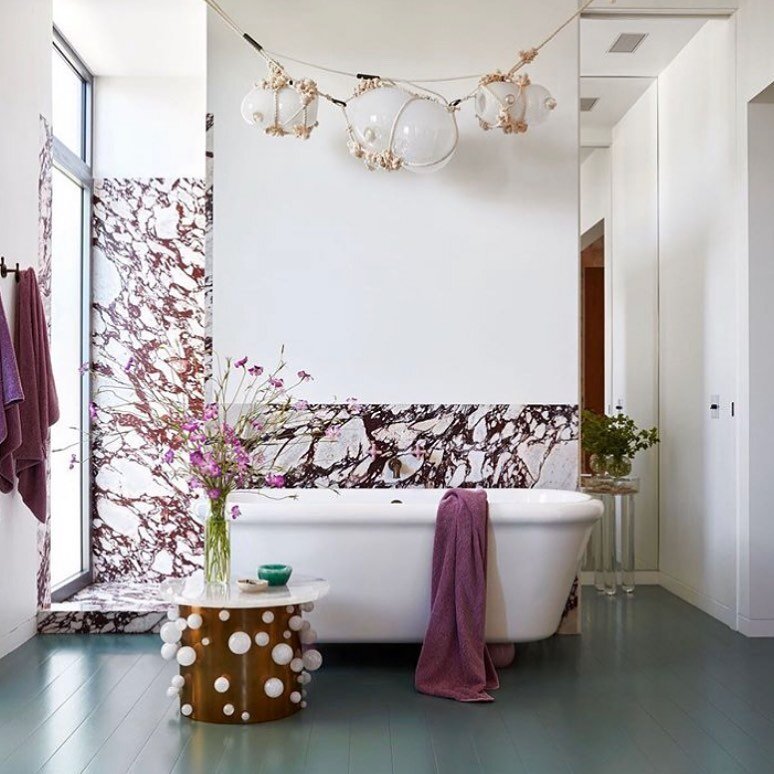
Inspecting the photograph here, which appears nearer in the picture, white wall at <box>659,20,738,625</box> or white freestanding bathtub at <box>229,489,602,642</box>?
white freestanding bathtub at <box>229,489,602,642</box>

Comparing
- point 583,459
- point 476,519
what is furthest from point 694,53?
point 476,519

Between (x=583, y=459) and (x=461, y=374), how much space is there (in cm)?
207

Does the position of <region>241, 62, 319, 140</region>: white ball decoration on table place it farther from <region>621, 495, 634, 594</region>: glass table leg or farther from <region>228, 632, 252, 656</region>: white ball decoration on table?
<region>621, 495, 634, 594</region>: glass table leg

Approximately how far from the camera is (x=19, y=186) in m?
4.42

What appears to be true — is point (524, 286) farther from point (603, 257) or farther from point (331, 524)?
point (603, 257)

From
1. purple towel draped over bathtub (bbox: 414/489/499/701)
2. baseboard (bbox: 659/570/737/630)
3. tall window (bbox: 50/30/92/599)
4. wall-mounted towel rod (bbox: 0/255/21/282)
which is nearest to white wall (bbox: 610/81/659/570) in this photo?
→ baseboard (bbox: 659/570/737/630)

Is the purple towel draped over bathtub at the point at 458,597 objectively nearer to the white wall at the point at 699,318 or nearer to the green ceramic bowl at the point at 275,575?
the green ceramic bowl at the point at 275,575

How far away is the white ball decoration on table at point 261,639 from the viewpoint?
3301mm

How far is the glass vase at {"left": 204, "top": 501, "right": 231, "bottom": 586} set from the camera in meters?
3.49

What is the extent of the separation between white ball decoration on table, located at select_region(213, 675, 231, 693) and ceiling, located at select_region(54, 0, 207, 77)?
3.13m

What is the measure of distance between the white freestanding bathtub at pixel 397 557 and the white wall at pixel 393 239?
3.13ft

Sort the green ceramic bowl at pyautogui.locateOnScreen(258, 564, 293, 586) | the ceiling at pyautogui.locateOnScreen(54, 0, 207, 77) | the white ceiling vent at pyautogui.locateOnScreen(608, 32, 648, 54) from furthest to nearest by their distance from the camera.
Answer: the white ceiling vent at pyautogui.locateOnScreen(608, 32, 648, 54), the ceiling at pyautogui.locateOnScreen(54, 0, 207, 77), the green ceramic bowl at pyautogui.locateOnScreen(258, 564, 293, 586)

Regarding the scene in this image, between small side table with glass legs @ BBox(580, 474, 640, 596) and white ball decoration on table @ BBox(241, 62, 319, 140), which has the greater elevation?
white ball decoration on table @ BBox(241, 62, 319, 140)

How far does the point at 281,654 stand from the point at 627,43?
3.79 metres
